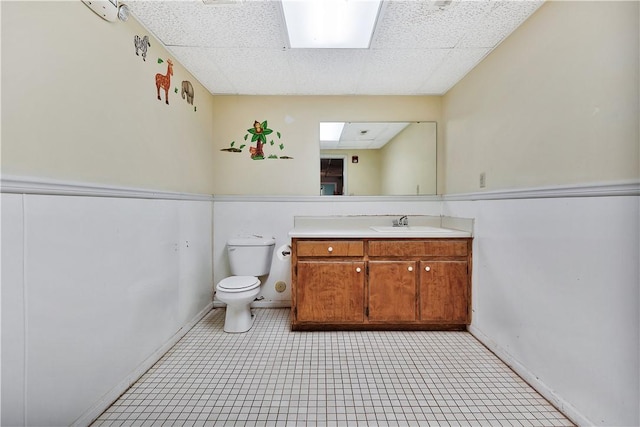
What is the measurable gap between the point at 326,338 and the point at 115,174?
68.6 inches

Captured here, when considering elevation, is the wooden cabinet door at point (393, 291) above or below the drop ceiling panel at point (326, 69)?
below

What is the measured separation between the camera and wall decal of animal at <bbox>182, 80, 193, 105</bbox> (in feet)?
7.45

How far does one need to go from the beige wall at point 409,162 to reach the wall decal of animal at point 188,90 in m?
1.78

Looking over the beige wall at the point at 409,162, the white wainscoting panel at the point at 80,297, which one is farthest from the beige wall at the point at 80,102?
the beige wall at the point at 409,162

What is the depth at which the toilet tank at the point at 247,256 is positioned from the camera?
2637mm

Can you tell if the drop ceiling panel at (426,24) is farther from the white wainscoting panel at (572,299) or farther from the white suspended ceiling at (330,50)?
the white wainscoting panel at (572,299)

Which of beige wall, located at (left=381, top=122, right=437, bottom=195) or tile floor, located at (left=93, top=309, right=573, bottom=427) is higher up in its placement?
beige wall, located at (left=381, top=122, right=437, bottom=195)

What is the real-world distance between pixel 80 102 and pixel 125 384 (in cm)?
143

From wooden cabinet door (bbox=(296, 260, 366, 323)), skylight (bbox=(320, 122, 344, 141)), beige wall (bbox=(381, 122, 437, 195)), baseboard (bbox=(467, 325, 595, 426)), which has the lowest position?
baseboard (bbox=(467, 325, 595, 426))

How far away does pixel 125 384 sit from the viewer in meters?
1.58

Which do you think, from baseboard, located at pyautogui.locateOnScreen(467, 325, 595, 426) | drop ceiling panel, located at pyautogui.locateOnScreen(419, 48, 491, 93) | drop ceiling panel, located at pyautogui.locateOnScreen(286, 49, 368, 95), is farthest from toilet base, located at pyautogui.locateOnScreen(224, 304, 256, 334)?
drop ceiling panel, located at pyautogui.locateOnScreen(419, 48, 491, 93)

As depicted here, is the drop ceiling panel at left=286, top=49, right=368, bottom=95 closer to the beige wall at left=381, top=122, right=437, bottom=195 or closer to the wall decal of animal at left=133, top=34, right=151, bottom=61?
the beige wall at left=381, top=122, right=437, bottom=195

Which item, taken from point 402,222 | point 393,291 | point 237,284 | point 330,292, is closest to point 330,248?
point 330,292

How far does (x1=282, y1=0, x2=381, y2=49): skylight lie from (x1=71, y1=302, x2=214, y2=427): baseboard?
217 centimetres
